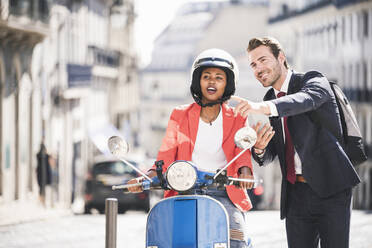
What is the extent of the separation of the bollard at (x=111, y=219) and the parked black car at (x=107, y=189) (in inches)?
514

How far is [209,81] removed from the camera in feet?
18.3

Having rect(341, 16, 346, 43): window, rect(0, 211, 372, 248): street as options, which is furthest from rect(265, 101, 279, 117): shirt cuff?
rect(341, 16, 346, 43): window

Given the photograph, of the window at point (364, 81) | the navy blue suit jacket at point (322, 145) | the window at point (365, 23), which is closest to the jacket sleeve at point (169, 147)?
the navy blue suit jacket at point (322, 145)

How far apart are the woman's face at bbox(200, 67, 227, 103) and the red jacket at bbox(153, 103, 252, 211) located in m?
0.10

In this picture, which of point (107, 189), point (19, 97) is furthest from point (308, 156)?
point (19, 97)

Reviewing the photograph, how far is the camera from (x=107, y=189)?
1972 cm

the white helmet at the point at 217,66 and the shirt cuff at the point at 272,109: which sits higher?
the white helmet at the point at 217,66

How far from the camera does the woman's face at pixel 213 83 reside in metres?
5.57

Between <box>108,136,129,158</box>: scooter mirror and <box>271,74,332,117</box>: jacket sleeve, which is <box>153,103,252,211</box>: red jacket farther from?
<box>271,74,332,117</box>: jacket sleeve

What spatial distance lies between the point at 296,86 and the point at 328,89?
11.7 inches

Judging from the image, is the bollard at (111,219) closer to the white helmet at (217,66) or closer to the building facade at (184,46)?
the white helmet at (217,66)

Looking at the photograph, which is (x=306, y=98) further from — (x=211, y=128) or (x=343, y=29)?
(x=343, y=29)

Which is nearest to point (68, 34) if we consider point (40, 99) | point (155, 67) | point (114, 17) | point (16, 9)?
point (114, 17)

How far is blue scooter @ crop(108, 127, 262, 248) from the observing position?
4902mm
